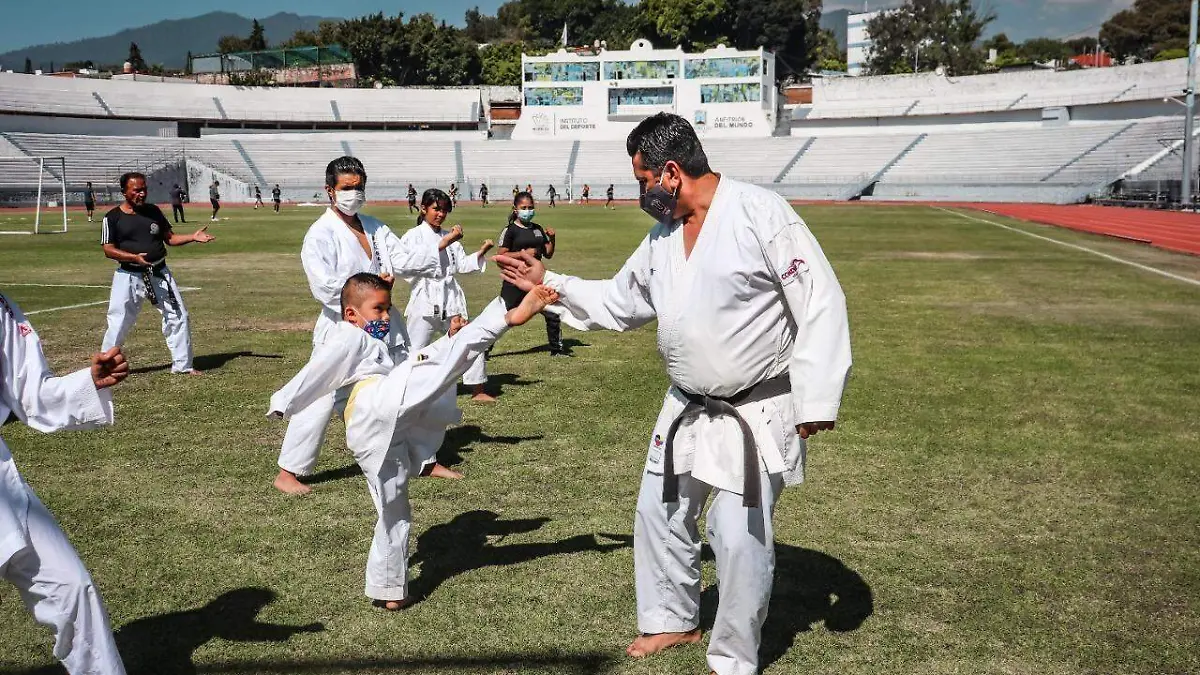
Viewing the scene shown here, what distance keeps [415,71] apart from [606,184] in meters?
40.5

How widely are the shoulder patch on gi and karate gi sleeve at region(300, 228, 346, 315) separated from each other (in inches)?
167

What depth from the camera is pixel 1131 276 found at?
19.8m

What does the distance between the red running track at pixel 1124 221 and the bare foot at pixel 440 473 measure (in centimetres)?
2388

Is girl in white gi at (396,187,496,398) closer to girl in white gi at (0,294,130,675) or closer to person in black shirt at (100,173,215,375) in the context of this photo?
person in black shirt at (100,173,215,375)

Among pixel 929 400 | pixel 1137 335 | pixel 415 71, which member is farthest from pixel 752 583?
pixel 415 71

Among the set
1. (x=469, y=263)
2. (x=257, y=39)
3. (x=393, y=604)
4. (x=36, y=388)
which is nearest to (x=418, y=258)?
(x=469, y=263)

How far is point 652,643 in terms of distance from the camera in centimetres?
450

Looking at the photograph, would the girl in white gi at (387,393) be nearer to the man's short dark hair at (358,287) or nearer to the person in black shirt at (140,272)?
the man's short dark hair at (358,287)

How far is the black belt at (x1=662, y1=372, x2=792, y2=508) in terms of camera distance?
13.1ft

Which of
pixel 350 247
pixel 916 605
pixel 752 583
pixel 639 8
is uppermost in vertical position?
pixel 639 8

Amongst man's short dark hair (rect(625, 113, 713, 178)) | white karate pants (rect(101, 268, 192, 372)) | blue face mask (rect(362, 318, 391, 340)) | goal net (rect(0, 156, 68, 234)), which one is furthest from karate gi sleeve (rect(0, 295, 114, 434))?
goal net (rect(0, 156, 68, 234))

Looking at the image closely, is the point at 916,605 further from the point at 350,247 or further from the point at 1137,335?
the point at 1137,335

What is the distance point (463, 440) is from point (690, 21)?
105m

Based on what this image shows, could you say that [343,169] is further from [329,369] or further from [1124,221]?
[1124,221]
